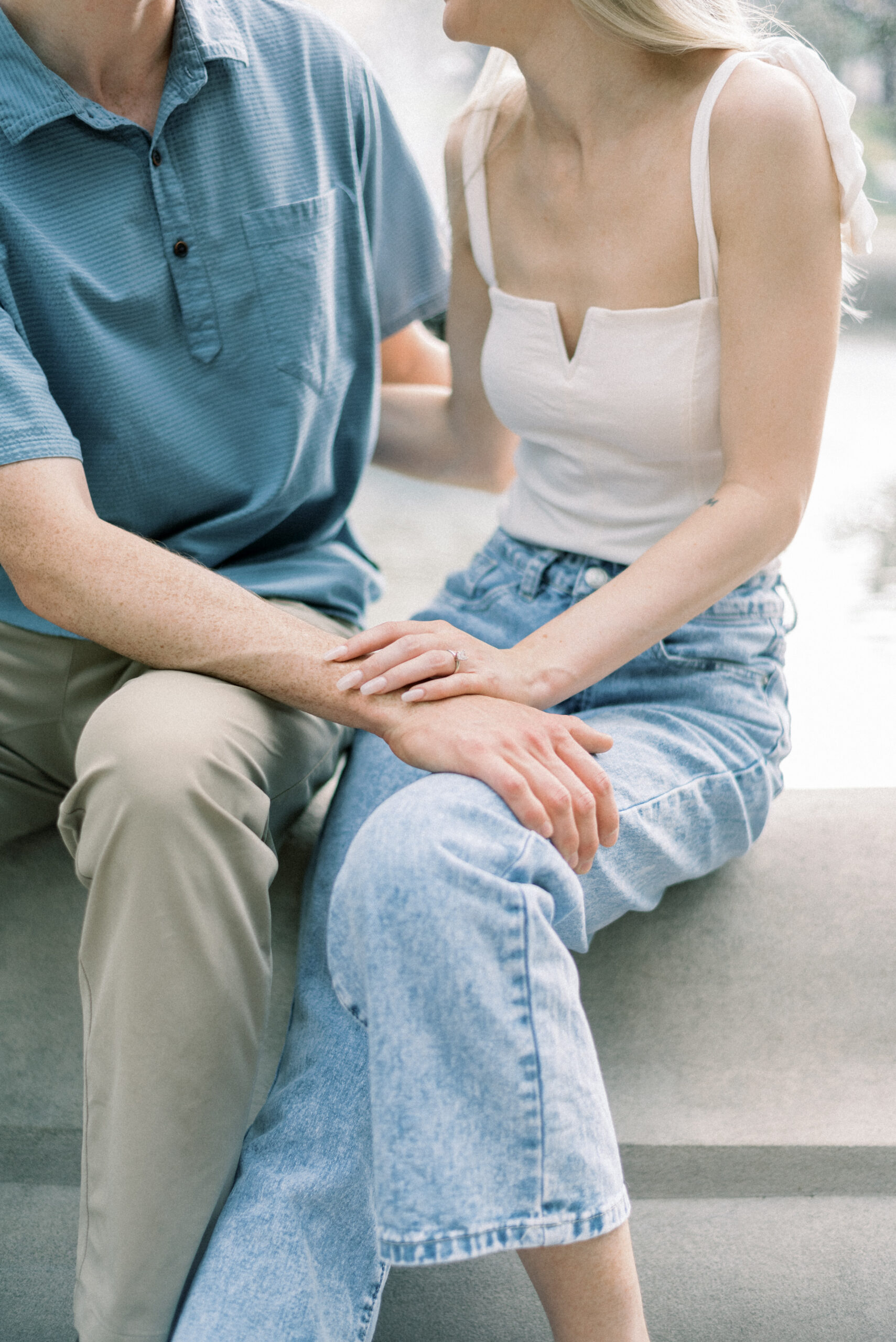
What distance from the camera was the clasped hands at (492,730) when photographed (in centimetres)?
96

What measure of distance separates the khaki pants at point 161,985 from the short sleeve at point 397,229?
2.18ft

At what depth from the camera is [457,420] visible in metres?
1.55

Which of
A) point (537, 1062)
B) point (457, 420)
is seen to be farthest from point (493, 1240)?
point (457, 420)

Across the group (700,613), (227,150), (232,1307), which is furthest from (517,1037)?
(227,150)

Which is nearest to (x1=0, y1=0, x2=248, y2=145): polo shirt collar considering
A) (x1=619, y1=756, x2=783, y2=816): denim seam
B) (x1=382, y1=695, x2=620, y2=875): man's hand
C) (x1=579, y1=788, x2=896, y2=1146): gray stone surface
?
(x1=382, y1=695, x2=620, y2=875): man's hand

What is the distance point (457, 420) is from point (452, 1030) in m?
0.91

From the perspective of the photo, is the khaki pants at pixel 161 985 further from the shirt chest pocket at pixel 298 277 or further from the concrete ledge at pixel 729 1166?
the shirt chest pocket at pixel 298 277

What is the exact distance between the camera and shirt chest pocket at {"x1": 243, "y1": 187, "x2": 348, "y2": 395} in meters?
1.30

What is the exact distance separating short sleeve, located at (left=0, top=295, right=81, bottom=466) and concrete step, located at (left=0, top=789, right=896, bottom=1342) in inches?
19.6

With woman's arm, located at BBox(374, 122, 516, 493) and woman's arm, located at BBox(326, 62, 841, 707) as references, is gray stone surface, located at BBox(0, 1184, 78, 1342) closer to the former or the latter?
woman's arm, located at BBox(326, 62, 841, 707)

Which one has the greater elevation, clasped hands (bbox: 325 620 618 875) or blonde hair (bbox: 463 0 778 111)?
blonde hair (bbox: 463 0 778 111)

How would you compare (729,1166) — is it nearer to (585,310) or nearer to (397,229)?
(585,310)

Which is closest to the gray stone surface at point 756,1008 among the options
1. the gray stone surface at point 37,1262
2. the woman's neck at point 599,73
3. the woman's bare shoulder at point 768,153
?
the gray stone surface at point 37,1262

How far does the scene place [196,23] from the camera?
1242mm
